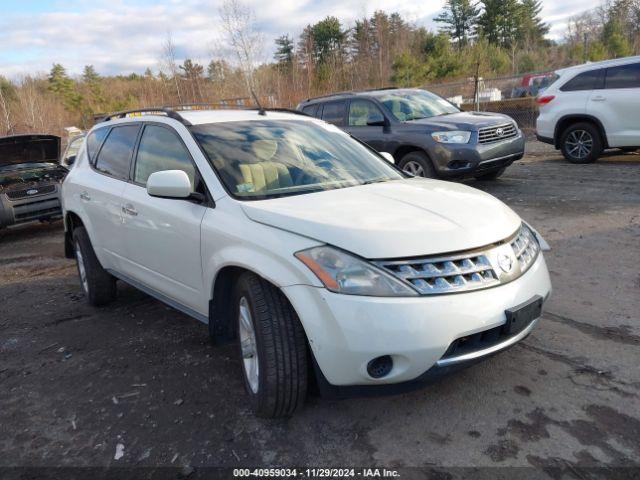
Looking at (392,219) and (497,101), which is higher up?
(497,101)

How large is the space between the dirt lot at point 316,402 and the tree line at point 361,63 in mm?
26142

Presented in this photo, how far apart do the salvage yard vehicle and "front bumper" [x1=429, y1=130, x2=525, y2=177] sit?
256 inches

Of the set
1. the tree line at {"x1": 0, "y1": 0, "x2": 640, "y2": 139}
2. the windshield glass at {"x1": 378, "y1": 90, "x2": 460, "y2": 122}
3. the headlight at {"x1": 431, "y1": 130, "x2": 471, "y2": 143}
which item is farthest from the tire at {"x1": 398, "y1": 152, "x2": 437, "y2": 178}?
the tree line at {"x1": 0, "y1": 0, "x2": 640, "y2": 139}

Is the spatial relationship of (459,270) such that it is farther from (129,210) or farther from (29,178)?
(29,178)

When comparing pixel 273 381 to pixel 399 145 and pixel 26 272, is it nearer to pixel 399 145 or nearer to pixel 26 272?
pixel 26 272

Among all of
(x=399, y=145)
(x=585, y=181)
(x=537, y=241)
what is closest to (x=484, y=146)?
(x=399, y=145)

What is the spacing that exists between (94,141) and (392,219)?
3.49m

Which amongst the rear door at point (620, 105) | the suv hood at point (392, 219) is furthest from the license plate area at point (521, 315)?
the rear door at point (620, 105)

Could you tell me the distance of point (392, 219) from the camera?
2562mm

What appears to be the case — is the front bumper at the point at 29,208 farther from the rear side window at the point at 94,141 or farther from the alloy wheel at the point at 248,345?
the alloy wheel at the point at 248,345

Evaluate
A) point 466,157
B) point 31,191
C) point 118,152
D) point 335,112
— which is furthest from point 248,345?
point 31,191

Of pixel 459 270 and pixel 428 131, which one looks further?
pixel 428 131

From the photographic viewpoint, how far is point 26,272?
6.49 meters

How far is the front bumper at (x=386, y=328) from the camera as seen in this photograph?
2229 millimetres
